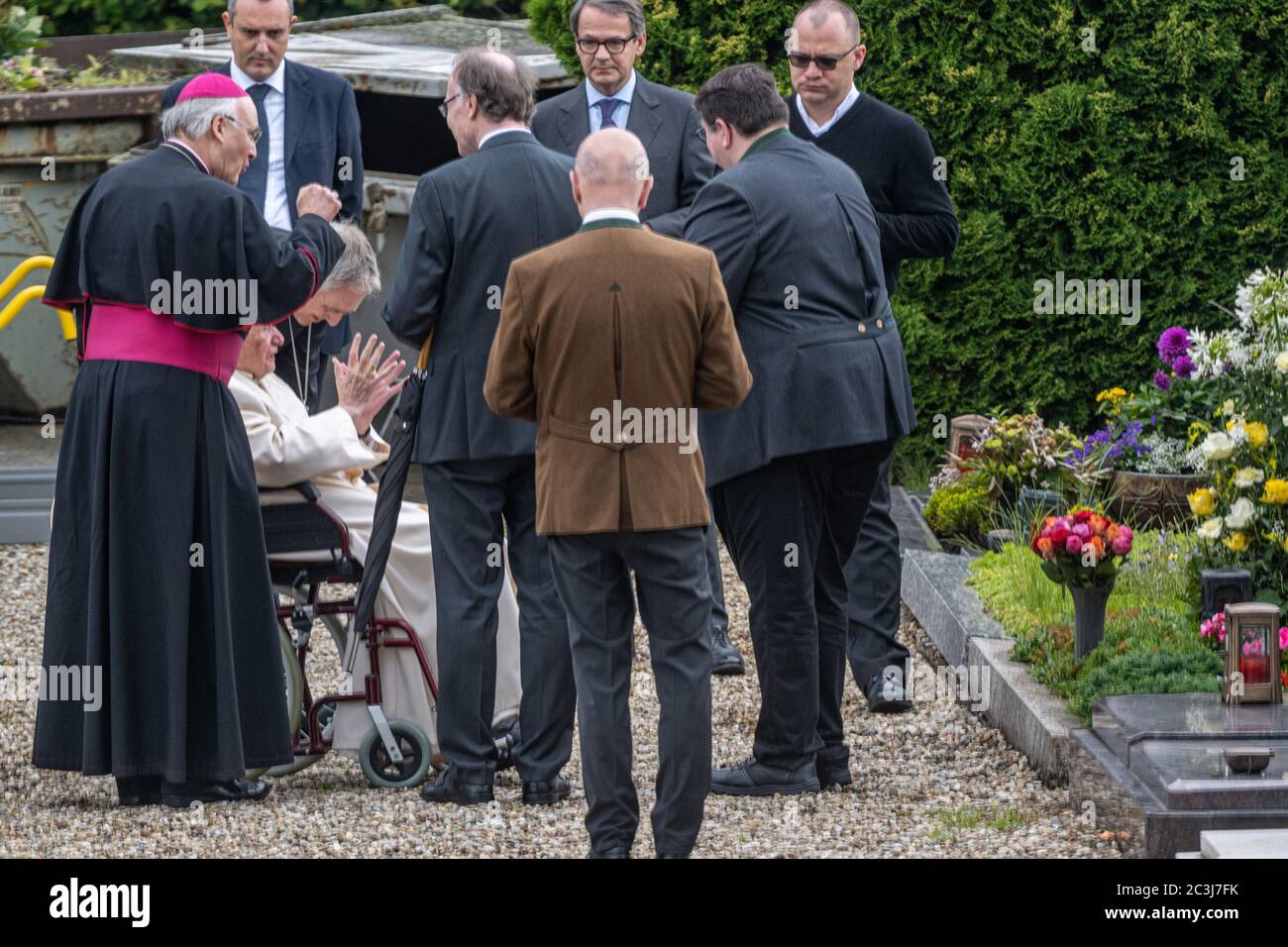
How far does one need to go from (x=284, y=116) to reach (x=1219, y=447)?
3505 millimetres

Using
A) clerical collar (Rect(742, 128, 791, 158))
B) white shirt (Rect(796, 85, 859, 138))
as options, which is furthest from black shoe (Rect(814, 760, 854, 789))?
white shirt (Rect(796, 85, 859, 138))

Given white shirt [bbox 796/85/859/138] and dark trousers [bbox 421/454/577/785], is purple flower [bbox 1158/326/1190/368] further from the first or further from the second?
dark trousers [bbox 421/454/577/785]

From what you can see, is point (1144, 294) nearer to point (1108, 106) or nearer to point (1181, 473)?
point (1108, 106)

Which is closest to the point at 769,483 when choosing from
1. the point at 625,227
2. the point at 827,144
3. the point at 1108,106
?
the point at 625,227

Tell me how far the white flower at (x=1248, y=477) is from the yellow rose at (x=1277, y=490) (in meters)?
0.06

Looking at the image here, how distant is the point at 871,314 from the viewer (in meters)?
5.36

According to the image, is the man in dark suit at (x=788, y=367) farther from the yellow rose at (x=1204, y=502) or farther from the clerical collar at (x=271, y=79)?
the clerical collar at (x=271, y=79)

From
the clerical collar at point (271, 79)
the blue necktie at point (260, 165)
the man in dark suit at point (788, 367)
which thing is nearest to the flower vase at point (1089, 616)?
the man in dark suit at point (788, 367)

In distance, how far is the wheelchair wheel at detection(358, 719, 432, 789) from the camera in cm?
547

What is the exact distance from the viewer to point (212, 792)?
17.5 feet

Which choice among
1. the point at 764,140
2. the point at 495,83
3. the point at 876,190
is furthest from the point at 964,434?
the point at 495,83

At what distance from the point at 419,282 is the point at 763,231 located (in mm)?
948

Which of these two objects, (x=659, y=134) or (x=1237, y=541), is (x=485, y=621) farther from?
(x=1237, y=541)

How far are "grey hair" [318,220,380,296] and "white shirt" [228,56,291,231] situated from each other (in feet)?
4.15
